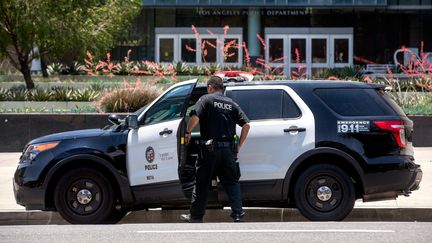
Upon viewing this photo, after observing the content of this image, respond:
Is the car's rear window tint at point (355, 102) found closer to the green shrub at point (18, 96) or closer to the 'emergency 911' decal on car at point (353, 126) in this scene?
the 'emergency 911' decal on car at point (353, 126)

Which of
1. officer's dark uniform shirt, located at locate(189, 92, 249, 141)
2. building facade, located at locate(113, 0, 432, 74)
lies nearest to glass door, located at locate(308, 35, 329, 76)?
building facade, located at locate(113, 0, 432, 74)

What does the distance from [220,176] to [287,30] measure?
37.2 meters

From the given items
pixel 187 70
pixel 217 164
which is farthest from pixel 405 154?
pixel 187 70

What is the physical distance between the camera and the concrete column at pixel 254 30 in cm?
4638

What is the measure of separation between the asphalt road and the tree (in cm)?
1638

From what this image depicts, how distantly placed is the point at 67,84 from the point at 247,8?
67.9 feet

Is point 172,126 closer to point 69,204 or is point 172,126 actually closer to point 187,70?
point 69,204

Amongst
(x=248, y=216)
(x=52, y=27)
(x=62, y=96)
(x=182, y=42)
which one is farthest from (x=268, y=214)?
(x=182, y=42)

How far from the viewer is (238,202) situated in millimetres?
8922

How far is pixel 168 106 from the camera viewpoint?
31.2 ft

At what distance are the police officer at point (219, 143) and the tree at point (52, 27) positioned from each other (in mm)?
16411

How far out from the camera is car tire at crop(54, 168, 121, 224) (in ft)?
30.6

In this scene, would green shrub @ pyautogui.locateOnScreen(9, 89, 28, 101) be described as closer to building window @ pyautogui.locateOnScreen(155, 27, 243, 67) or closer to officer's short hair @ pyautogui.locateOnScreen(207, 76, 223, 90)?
officer's short hair @ pyautogui.locateOnScreen(207, 76, 223, 90)

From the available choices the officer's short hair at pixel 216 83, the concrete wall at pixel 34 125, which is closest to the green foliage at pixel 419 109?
the concrete wall at pixel 34 125
